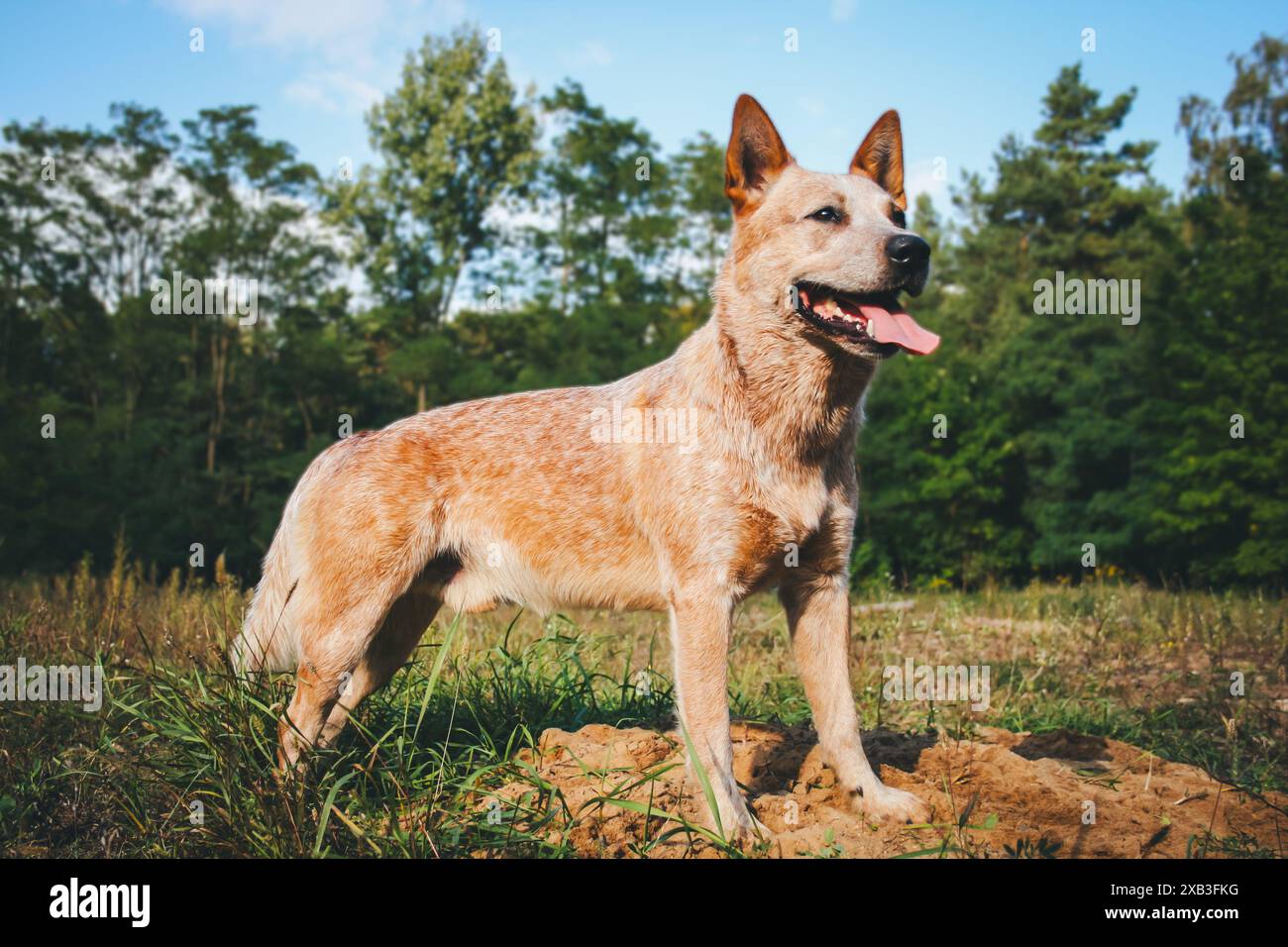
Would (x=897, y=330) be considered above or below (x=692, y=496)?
above

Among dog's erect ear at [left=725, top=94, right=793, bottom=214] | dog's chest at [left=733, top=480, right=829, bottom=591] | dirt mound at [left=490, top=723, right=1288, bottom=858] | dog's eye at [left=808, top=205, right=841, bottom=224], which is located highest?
dog's erect ear at [left=725, top=94, right=793, bottom=214]

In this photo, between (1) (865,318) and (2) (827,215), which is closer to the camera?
(1) (865,318)

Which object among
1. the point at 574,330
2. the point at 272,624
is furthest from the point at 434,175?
the point at 272,624

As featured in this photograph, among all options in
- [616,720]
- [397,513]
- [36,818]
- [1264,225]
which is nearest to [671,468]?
[397,513]

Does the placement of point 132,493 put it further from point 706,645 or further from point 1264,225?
point 1264,225

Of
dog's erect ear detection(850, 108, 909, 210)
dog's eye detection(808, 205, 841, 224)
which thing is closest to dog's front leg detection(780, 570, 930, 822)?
dog's eye detection(808, 205, 841, 224)

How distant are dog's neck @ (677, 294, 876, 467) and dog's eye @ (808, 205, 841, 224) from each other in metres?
0.50

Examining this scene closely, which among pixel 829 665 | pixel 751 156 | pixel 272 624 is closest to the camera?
pixel 829 665

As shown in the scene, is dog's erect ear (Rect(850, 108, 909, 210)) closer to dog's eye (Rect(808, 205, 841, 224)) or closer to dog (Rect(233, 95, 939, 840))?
dog (Rect(233, 95, 939, 840))

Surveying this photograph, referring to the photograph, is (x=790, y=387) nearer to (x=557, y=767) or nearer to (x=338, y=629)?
(x=557, y=767)

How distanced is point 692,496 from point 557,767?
149 centimetres

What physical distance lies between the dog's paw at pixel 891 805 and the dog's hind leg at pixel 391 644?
244 centimetres

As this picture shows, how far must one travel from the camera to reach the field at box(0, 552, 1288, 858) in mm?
3766

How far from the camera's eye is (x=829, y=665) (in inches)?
169
